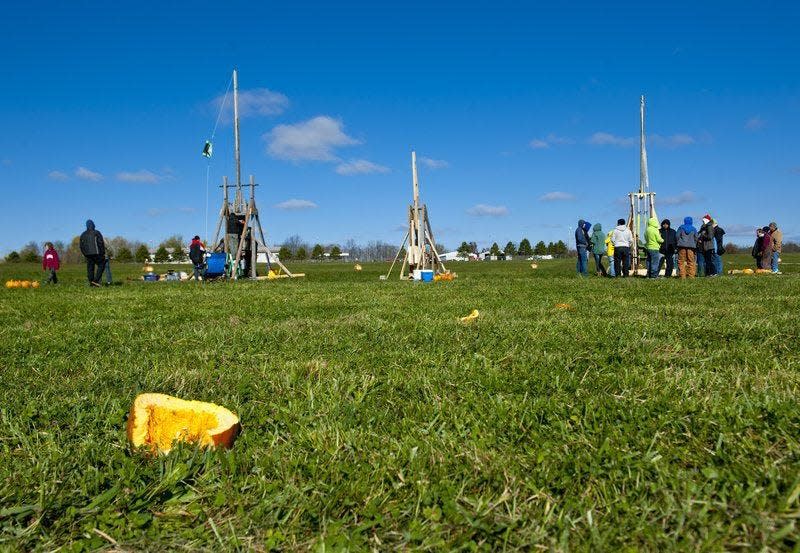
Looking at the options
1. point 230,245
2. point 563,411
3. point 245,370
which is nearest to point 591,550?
point 563,411

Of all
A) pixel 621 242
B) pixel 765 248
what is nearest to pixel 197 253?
pixel 621 242

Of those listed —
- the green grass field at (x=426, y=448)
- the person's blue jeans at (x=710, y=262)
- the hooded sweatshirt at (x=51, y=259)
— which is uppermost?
the hooded sweatshirt at (x=51, y=259)

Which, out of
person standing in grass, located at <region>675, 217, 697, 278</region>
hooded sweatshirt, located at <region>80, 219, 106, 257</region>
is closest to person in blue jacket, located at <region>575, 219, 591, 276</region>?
person standing in grass, located at <region>675, 217, 697, 278</region>

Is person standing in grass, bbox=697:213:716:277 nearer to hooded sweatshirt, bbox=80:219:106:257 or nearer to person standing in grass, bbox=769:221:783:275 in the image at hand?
person standing in grass, bbox=769:221:783:275

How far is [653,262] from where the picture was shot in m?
19.3

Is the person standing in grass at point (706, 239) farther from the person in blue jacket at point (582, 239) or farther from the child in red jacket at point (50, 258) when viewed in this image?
the child in red jacket at point (50, 258)

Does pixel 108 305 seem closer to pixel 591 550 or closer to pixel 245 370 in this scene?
pixel 245 370

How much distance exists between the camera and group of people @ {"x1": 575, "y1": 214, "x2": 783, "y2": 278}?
59.6 ft

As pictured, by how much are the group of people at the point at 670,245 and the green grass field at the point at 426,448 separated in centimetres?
1388

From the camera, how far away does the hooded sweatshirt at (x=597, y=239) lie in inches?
823

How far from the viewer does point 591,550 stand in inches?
77.9

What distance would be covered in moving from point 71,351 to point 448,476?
→ 4.52 metres

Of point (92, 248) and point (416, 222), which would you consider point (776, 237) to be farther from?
point (92, 248)

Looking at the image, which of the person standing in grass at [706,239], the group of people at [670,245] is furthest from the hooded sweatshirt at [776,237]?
the person standing in grass at [706,239]
